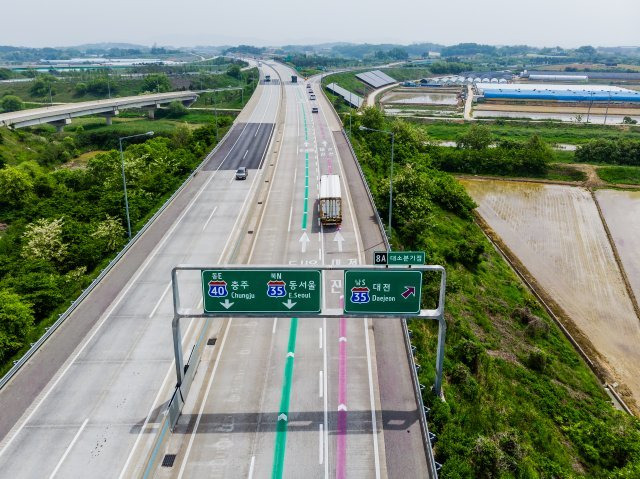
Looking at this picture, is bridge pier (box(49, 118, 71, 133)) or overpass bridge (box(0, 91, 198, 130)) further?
bridge pier (box(49, 118, 71, 133))

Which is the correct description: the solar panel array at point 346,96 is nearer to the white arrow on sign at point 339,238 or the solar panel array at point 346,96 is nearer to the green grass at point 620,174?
the green grass at point 620,174

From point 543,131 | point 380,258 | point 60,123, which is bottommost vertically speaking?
point 543,131

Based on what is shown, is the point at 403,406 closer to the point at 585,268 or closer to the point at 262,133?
the point at 585,268

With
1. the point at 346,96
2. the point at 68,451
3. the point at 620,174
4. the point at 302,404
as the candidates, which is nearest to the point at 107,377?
the point at 68,451

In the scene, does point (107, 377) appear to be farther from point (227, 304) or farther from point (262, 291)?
point (262, 291)

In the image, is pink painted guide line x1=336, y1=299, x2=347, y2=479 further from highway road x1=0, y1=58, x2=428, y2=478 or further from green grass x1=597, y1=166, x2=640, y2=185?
green grass x1=597, y1=166, x2=640, y2=185

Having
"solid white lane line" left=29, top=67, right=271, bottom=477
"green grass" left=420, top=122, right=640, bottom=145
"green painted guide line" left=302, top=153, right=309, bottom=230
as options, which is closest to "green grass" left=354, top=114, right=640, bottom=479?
"green painted guide line" left=302, top=153, right=309, bottom=230
